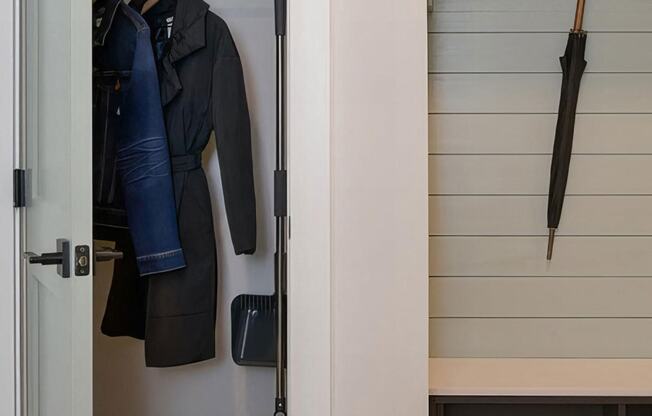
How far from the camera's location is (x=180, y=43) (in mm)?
1940

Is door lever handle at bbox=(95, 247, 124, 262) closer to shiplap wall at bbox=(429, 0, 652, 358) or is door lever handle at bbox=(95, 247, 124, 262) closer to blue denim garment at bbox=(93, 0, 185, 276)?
blue denim garment at bbox=(93, 0, 185, 276)

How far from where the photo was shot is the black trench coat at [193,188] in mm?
1798

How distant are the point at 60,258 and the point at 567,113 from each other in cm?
135

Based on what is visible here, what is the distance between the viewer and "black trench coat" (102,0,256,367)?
1798 mm

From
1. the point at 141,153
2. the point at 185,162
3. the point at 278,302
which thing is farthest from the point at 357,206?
the point at 141,153

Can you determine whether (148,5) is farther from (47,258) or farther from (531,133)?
(531,133)

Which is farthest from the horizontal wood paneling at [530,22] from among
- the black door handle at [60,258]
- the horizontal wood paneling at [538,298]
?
the black door handle at [60,258]

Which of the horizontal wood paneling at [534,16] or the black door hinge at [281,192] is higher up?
the horizontal wood paneling at [534,16]

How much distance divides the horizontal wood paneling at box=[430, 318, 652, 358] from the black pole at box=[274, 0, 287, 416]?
22.1 inches

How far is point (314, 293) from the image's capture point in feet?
5.48

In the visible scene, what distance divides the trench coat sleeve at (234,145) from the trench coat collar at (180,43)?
0.30 feet

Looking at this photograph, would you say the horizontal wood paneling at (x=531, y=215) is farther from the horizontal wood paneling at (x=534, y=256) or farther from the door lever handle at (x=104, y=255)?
the door lever handle at (x=104, y=255)

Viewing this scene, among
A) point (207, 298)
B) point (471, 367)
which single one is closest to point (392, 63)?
point (207, 298)
